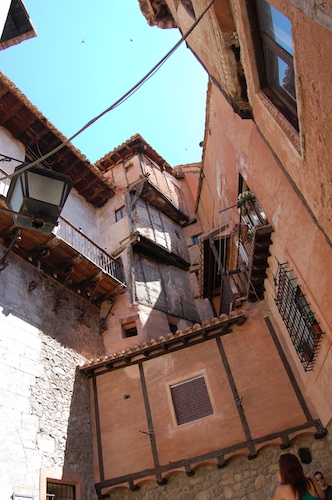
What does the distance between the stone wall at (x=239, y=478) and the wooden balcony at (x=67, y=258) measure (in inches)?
260

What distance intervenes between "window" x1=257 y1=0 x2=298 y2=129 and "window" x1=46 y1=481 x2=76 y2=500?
942cm

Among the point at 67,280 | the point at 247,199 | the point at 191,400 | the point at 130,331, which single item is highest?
the point at 67,280

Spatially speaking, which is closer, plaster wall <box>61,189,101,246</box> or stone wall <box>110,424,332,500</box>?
stone wall <box>110,424,332,500</box>

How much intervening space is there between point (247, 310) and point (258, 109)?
6.49 m

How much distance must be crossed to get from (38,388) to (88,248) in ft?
19.9

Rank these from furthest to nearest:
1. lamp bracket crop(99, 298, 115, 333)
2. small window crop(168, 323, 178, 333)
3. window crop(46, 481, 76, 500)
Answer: small window crop(168, 323, 178, 333), lamp bracket crop(99, 298, 115, 333), window crop(46, 481, 76, 500)

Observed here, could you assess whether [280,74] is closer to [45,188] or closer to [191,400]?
[45,188]

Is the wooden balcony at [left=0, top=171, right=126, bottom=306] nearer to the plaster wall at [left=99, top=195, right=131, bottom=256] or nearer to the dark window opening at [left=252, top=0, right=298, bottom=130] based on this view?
the plaster wall at [left=99, top=195, right=131, bottom=256]

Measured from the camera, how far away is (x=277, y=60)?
17.8ft

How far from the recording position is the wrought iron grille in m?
7.31

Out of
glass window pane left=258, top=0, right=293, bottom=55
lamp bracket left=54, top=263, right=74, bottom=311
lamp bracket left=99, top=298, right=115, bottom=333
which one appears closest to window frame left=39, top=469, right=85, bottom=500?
lamp bracket left=54, top=263, right=74, bottom=311

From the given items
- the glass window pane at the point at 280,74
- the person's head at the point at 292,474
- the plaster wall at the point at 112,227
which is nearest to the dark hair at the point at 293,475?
the person's head at the point at 292,474

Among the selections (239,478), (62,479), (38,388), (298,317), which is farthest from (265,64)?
(62,479)

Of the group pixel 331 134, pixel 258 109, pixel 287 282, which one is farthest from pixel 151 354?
pixel 331 134
